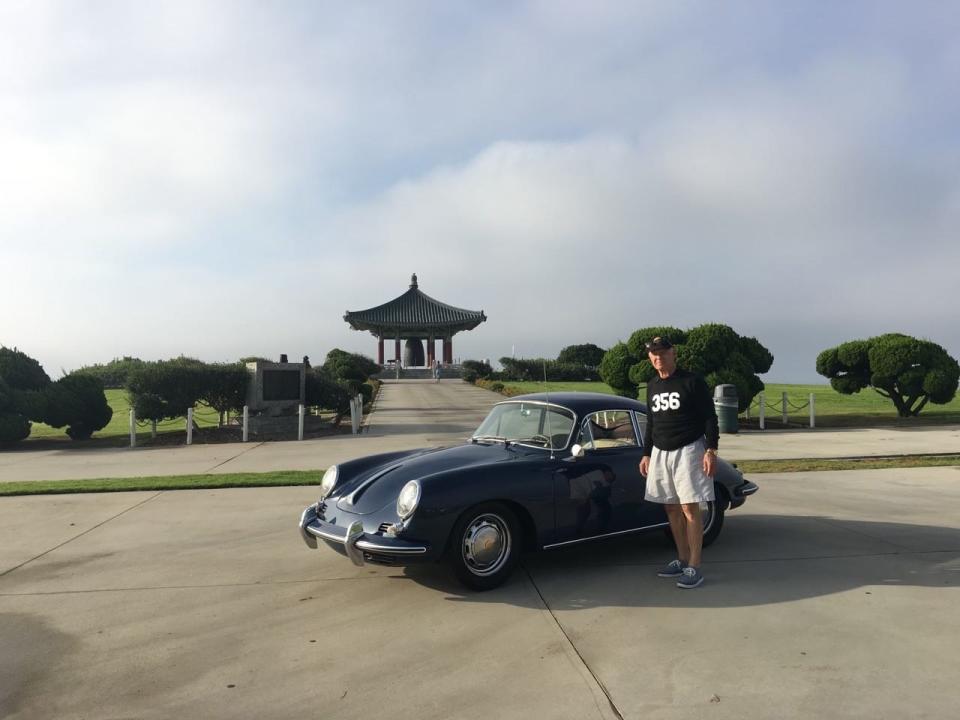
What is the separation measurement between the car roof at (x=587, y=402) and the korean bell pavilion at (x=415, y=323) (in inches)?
2012

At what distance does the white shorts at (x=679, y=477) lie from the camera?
441 cm

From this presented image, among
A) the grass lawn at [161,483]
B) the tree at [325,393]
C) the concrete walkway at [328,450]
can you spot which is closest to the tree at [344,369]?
the tree at [325,393]

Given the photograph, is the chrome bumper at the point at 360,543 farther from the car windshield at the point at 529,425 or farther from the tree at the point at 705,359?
the tree at the point at 705,359

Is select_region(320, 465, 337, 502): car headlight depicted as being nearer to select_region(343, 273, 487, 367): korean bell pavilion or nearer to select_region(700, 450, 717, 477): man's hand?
select_region(700, 450, 717, 477): man's hand

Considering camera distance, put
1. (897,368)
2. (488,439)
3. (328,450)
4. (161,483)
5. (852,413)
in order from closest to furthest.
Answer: (488,439) < (161,483) < (328,450) < (897,368) < (852,413)

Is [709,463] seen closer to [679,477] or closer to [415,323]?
[679,477]

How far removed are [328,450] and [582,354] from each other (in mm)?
47687

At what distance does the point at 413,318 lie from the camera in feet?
187

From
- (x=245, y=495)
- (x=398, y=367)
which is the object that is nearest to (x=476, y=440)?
(x=245, y=495)

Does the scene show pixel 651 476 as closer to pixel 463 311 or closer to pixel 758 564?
pixel 758 564

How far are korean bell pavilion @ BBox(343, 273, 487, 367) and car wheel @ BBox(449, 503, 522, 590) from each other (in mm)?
52002

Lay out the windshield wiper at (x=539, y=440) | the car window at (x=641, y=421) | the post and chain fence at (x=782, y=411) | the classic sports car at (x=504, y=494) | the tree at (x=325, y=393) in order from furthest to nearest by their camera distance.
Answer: the tree at (x=325, y=393) < the post and chain fence at (x=782, y=411) < the car window at (x=641, y=421) < the windshield wiper at (x=539, y=440) < the classic sports car at (x=504, y=494)

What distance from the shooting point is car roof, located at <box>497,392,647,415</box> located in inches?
204

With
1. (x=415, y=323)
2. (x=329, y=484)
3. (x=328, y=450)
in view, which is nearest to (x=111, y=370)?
(x=415, y=323)
